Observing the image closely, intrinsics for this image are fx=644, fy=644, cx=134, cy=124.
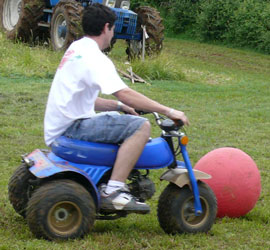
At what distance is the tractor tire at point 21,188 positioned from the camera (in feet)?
16.3

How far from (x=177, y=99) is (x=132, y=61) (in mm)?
3558

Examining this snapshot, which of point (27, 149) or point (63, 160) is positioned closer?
point (63, 160)

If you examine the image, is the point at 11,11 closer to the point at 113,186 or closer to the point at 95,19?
the point at 95,19

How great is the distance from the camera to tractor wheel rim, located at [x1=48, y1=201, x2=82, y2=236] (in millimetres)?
4500

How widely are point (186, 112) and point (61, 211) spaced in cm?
669

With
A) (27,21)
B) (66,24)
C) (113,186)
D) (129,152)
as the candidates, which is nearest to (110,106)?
(129,152)

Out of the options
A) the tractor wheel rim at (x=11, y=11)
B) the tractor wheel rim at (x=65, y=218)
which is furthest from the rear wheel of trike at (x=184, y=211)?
the tractor wheel rim at (x=11, y=11)

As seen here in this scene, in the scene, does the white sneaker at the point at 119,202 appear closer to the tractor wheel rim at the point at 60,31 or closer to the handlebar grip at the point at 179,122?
the handlebar grip at the point at 179,122

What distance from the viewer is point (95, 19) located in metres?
4.76

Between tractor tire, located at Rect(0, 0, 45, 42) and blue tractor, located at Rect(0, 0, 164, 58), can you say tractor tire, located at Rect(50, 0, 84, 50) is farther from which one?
tractor tire, located at Rect(0, 0, 45, 42)

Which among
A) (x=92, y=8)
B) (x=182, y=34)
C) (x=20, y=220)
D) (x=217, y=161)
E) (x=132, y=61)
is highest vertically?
(x=92, y=8)

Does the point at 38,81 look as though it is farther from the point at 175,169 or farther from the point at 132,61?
the point at 175,169

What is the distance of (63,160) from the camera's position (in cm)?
468

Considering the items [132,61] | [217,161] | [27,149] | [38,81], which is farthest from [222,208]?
[132,61]
